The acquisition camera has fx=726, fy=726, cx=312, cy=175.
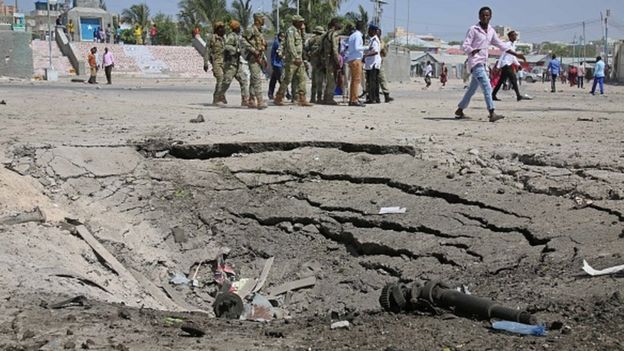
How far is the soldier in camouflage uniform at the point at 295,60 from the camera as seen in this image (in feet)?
39.2

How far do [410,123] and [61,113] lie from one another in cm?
490

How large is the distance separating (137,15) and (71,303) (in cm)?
6873

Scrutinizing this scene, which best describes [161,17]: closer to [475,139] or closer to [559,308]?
[475,139]

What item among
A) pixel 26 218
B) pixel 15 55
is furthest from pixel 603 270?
pixel 15 55

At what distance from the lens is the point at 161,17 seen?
70562mm

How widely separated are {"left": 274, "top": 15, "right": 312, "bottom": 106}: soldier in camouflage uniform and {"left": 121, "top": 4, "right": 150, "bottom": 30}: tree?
58.6m

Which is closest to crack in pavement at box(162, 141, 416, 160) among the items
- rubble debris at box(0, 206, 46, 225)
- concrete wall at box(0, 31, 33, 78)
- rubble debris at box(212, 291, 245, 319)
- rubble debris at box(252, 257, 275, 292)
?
rubble debris at box(252, 257, 275, 292)

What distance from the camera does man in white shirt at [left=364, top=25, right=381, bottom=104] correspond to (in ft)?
43.4

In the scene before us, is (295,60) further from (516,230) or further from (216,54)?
(516,230)

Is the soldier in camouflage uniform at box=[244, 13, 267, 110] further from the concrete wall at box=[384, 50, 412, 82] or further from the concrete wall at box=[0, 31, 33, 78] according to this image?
the concrete wall at box=[384, 50, 412, 82]

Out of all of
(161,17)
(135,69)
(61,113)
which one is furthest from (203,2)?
(61,113)

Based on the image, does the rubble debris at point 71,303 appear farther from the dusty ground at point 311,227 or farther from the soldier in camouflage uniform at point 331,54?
the soldier in camouflage uniform at point 331,54

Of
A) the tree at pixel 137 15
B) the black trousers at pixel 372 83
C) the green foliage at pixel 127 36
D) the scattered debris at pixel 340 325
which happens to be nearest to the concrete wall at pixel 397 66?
the black trousers at pixel 372 83

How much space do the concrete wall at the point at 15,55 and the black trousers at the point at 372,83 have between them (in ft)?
60.9
